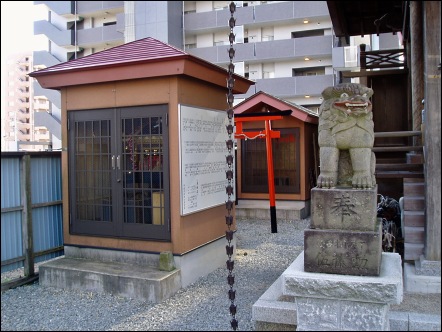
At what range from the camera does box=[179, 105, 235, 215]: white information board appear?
5.30 metres

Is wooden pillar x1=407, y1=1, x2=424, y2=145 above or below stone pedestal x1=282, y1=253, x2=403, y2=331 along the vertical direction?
above

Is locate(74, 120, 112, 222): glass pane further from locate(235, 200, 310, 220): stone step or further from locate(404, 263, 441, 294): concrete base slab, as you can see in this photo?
locate(235, 200, 310, 220): stone step

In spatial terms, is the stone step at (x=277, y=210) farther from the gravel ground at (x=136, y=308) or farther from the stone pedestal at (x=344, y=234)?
the stone pedestal at (x=344, y=234)

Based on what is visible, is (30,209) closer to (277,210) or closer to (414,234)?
(414,234)

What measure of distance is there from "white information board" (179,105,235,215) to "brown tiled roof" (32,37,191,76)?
0.68 meters

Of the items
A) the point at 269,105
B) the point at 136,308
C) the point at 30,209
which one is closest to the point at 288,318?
the point at 136,308

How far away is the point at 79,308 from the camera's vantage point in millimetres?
4551

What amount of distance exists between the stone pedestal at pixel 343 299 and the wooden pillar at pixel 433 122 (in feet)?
3.89

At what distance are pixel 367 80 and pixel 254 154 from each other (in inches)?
179

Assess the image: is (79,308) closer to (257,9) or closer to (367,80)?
(257,9)

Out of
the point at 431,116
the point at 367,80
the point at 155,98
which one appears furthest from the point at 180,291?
the point at 367,80

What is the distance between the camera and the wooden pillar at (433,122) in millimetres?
4641

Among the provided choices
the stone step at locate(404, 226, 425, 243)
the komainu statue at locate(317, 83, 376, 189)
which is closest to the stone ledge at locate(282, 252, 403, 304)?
the komainu statue at locate(317, 83, 376, 189)

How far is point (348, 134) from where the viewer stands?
4.23 metres
